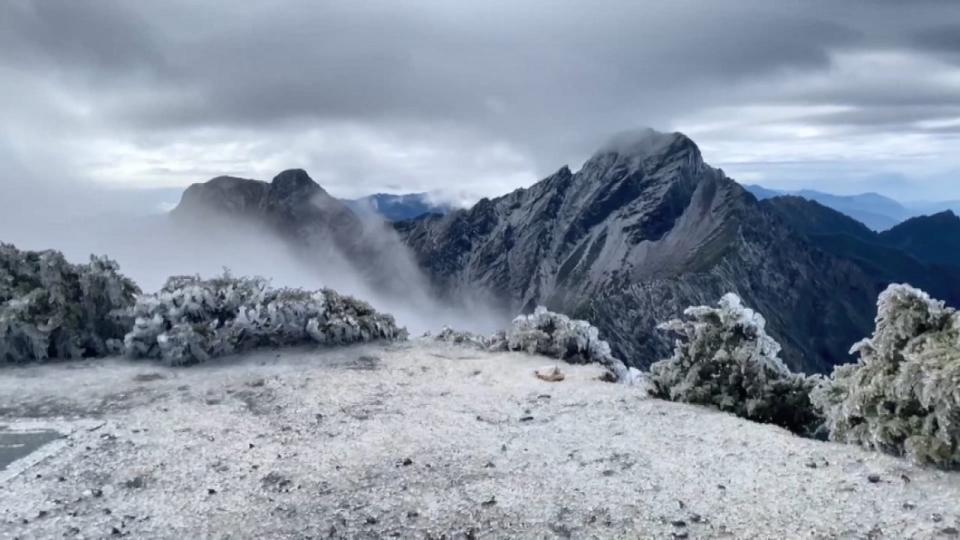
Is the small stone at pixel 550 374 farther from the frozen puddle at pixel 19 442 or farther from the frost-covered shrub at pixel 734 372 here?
the frozen puddle at pixel 19 442

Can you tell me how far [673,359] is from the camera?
44.4 ft

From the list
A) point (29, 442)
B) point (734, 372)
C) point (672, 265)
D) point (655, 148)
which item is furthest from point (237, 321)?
point (655, 148)

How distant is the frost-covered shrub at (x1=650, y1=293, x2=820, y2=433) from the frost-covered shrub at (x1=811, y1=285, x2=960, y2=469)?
26.3 inches

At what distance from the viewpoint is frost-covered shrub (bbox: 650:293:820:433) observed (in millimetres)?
12234

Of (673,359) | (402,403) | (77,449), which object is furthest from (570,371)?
(77,449)

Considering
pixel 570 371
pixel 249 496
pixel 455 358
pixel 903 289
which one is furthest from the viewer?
pixel 455 358

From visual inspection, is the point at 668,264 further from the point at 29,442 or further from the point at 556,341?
the point at 29,442

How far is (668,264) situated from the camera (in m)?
154

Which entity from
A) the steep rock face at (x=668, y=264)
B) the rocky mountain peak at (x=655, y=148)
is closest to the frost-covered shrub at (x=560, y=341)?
the steep rock face at (x=668, y=264)

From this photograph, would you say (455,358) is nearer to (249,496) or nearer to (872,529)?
(249,496)

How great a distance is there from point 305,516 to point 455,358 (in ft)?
25.8

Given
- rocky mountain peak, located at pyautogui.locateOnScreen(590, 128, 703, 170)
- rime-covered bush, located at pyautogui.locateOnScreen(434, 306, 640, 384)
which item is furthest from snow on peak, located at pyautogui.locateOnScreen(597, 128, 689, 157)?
rime-covered bush, located at pyautogui.locateOnScreen(434, 306, 640, 384)

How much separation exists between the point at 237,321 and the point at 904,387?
12427mm

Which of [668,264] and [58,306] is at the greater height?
[58,306]
